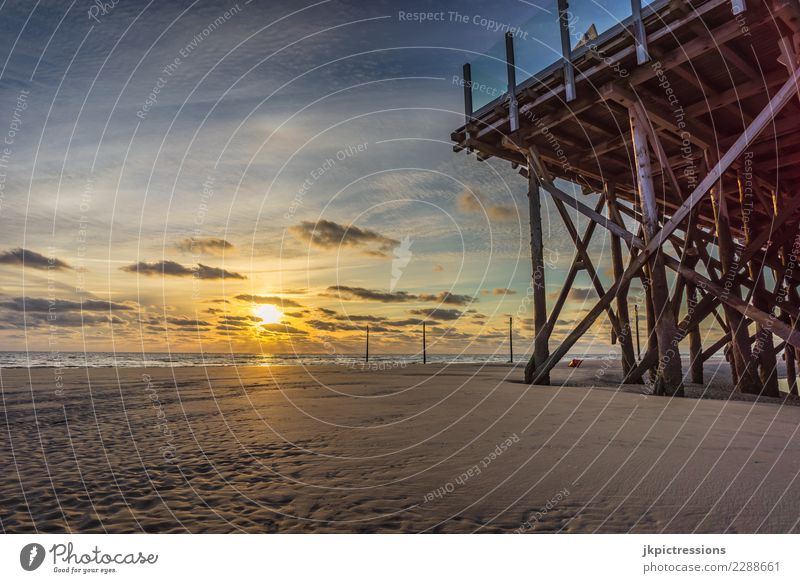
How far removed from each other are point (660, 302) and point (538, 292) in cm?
300

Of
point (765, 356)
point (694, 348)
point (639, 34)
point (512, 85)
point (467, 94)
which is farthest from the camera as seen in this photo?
point (694, 348)

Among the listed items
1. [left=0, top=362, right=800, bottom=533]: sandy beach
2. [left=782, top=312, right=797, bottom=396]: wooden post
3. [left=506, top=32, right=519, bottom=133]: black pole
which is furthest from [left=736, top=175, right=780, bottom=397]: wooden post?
[left=506, top=32, right=519, bottom=133]: black pole

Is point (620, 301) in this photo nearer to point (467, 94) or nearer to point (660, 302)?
point (660, 302)

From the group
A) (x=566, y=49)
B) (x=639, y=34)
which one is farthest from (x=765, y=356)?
(x=566, y=49)

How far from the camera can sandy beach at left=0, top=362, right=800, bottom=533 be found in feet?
8.41

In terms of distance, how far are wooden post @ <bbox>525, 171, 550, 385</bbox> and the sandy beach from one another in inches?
153

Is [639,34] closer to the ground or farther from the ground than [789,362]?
farther from the ground

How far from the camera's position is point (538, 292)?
1045cm

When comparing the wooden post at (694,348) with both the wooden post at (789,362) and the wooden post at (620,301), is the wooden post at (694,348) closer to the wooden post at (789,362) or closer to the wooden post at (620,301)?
the wooden post at (620,301)

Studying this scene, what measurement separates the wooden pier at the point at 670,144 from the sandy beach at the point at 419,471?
9.44 ft

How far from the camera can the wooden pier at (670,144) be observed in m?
7.09

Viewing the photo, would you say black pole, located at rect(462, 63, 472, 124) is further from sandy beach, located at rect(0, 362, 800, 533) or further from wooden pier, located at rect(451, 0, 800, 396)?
sandy beach, located at rect(0, 362, 800, 533)
